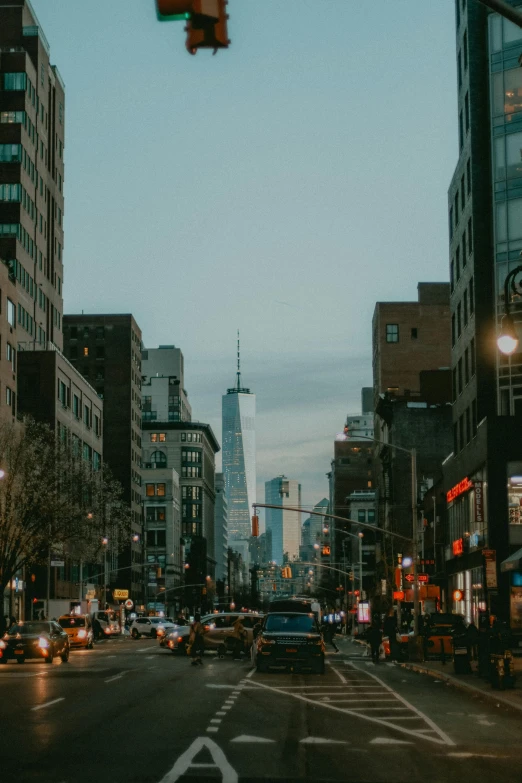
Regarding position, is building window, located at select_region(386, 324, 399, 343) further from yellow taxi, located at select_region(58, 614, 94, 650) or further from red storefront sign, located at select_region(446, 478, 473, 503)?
yellow taxi, located at select_region(58, 614, 94, 650)

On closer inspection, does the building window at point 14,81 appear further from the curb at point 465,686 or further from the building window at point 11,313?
the curb at point 465,686

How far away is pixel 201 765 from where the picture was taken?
1394 cm

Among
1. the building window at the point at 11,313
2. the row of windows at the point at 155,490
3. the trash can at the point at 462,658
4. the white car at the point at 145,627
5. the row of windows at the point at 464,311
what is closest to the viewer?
the trash can at the point at 462,658

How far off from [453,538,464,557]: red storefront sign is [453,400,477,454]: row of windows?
216 inches

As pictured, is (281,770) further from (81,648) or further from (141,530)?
(141,530)

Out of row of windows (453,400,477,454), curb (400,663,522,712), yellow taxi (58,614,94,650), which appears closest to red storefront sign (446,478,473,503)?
row of windows (453,400,477,454)

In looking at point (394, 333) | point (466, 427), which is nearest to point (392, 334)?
point (394, 333)

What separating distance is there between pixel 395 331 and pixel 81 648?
210 ft

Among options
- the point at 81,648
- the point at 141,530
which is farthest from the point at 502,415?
the point at 141,530

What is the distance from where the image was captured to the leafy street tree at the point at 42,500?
62750 millimetres

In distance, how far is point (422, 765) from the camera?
14391 millimetres

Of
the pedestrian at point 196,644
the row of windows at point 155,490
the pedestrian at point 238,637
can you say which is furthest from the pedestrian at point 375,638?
the row of windows at point 155,490

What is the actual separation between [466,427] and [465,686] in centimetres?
3708

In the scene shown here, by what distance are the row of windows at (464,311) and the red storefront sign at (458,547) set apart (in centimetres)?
1208
